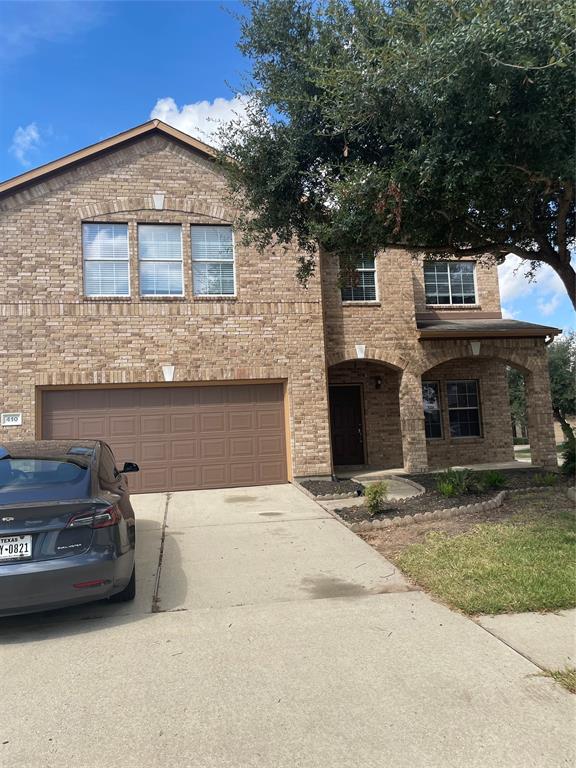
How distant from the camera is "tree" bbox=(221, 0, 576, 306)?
5934mm

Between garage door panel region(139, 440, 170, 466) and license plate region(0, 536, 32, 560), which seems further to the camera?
garage door panel region(139, 440, 170, 466)

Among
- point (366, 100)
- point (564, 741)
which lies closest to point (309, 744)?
point (564, 741)

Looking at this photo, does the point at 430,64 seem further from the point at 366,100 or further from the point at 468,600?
the point at 468,600

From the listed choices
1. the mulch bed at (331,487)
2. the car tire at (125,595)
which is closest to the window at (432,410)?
the mulch bed at (331,487)

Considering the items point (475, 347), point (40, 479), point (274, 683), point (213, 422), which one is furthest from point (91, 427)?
point (475, 347)

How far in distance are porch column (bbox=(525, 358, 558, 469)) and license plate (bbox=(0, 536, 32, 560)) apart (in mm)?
13201

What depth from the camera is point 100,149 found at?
1199cm

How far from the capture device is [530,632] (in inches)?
168

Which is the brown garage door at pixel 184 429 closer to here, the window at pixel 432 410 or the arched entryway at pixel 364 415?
the arched entryway at pixel 364 415

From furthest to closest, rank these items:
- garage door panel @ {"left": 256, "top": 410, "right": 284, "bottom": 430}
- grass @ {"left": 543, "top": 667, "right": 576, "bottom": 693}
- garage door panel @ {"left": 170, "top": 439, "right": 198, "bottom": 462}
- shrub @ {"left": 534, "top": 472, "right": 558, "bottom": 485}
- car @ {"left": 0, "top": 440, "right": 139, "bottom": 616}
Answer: garage door panel @ {"left": 256, "top": 410, "right": 284, "bottom": 430} → garage door panel @ {"left": 170, "top": 439, "right": 198, "bottom": 462} → shrub @ {"left": 534, "top": 472, "right": 558, "bottom": 485} → car @ {"left": 0, "top": 440, "right": 139, "bottom": 616} → grass @ {"left": 543, "top": 667, "right": 576, "bottom": 693}

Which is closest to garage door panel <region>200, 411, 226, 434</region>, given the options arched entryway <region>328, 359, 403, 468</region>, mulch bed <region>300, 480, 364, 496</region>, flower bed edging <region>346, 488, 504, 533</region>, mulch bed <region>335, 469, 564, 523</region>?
mulch bed <region>300, 480, 364, 496</region>

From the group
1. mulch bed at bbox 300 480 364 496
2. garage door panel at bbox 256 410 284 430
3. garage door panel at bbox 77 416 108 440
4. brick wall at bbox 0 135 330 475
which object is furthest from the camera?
garage door panel at bbox 256 410 284 430

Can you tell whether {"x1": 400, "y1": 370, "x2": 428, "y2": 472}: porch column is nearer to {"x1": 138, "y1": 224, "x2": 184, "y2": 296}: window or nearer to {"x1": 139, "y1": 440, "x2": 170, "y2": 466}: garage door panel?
{"x1": 139, "y1": 440, "x2": 170, "y2": 466}: garage door panel

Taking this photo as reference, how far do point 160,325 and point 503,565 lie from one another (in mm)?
8552
